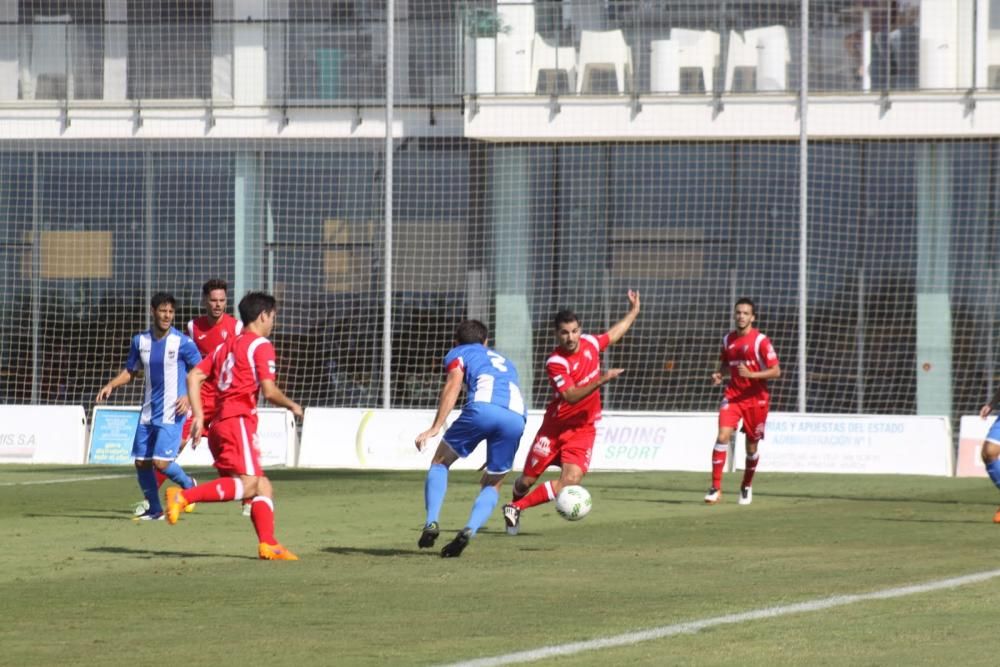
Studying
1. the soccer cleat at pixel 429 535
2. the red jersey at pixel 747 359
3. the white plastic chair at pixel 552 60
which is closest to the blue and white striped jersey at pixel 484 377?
the soccer cleat at pixel 429 535

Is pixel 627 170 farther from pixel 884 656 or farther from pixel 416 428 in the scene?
pixel 884 656

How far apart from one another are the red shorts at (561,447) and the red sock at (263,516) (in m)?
3.05

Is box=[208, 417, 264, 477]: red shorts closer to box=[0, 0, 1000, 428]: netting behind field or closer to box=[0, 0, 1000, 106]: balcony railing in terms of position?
box=[0, 0, 1000, 428]: netting behind field

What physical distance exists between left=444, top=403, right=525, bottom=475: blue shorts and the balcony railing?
17.1 m

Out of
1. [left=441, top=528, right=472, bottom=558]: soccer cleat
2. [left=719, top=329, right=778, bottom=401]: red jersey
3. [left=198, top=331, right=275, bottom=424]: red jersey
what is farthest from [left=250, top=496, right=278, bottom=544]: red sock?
[left=719, top=329, right=778, bottom=401]: red jersey

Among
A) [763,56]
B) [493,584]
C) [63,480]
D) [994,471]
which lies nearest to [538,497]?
[493,584]

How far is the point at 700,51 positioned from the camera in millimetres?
30922

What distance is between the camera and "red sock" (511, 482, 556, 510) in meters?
14.6

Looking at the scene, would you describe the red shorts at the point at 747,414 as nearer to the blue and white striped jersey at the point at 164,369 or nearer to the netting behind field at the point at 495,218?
the blue and white striped jersey at the point at 164,369

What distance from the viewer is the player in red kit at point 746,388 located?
768 inches

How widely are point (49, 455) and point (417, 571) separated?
17.1 m

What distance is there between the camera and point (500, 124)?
31656mm

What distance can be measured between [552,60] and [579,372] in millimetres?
17535

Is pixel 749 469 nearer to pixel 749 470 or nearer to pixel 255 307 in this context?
pixel 749 470
